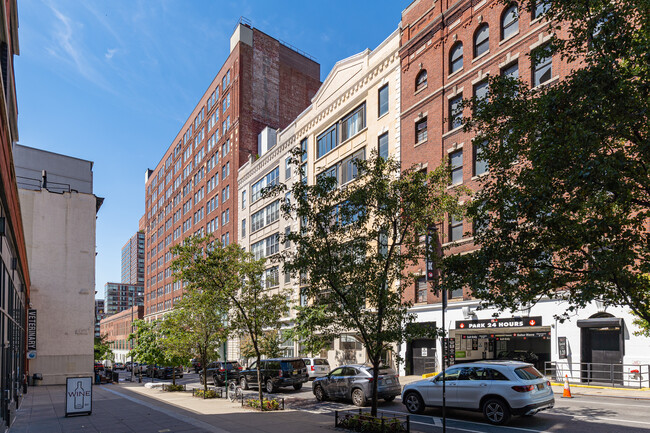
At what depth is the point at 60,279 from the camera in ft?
128

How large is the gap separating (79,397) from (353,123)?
2945cm

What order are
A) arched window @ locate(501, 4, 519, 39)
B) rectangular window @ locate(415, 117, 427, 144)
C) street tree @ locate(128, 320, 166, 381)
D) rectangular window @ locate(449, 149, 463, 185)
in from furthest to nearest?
street tree @ locate(128, 320, 166, 381) → rectangular window @ locate(415, 117, 427, 144) → rectangular window @ locate(449, 149, 463, 185) → arched window @ locate(501, 4, 519, 39)

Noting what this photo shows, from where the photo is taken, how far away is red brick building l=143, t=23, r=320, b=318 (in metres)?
62.2

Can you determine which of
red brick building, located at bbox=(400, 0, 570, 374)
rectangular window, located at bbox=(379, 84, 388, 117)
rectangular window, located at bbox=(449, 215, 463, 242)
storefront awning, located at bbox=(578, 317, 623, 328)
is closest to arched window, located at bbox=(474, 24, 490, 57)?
red brick building, located at bbox=(400, 0, 570, 374)

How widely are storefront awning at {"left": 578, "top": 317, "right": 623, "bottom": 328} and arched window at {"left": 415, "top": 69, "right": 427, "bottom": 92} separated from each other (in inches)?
726

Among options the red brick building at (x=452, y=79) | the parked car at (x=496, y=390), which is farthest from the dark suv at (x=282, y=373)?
the parked car at (x=496, y=390)

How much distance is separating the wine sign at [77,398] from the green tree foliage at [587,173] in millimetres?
14697

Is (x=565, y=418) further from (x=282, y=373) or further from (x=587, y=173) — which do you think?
(x=282, y=373)

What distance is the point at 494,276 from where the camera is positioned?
9.73 m

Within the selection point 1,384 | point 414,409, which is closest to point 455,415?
point 414,409

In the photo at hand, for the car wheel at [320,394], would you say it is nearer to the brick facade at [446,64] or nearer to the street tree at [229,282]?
the street tree at [229,282]

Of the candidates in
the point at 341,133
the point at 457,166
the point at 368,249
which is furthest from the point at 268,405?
the point at 341,133

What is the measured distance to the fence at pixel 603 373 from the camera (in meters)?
21.3

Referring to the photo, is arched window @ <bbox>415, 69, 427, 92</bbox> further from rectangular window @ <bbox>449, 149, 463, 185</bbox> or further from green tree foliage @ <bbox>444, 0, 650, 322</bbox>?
green tree foliage @ <bbox>444, 0, 650, 322</bbox>
